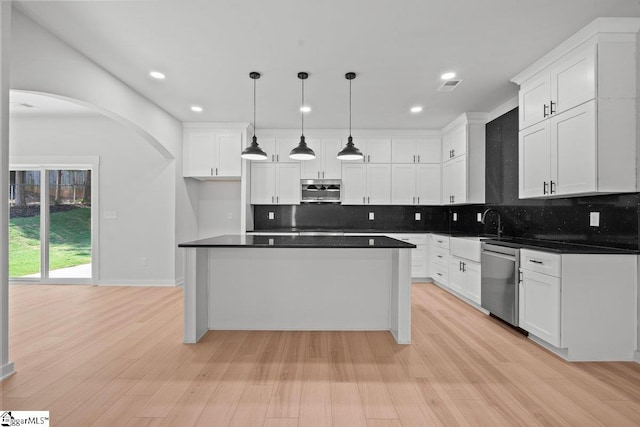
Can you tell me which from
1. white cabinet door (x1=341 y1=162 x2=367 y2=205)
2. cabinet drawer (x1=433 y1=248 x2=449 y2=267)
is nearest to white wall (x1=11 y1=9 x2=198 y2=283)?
white cabinet door (x1=341 y1=162 x2=367 y2=205)

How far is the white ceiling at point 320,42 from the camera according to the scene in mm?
2512

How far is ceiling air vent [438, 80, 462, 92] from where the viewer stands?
12.6 ft

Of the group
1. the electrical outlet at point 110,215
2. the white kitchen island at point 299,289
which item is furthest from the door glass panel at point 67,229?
the white kitchen island at point 299,289

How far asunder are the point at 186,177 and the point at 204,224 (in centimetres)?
95

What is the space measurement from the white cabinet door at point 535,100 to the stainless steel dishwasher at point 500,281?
1.35 metres

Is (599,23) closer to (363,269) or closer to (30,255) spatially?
(363,269)

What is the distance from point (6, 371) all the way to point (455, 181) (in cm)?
565

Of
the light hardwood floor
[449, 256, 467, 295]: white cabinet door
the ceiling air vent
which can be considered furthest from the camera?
[449, 256, 467, 295]: white cabinet door

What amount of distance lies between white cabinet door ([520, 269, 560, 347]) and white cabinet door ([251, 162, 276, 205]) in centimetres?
403

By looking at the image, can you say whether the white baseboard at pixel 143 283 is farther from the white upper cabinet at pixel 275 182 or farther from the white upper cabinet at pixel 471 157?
the white upper cabinet at pixel 471 157

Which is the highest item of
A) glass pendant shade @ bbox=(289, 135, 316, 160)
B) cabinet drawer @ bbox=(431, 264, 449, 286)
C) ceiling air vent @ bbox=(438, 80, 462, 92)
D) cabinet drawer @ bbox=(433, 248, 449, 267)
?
ceiling air vent @ bbox=(438, 80, 462, 92)

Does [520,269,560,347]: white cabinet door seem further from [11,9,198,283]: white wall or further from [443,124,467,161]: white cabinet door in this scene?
[11,9,198,283]: white wall

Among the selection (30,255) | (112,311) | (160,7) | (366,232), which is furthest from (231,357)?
(30,255)

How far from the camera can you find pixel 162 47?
3.09 metres
